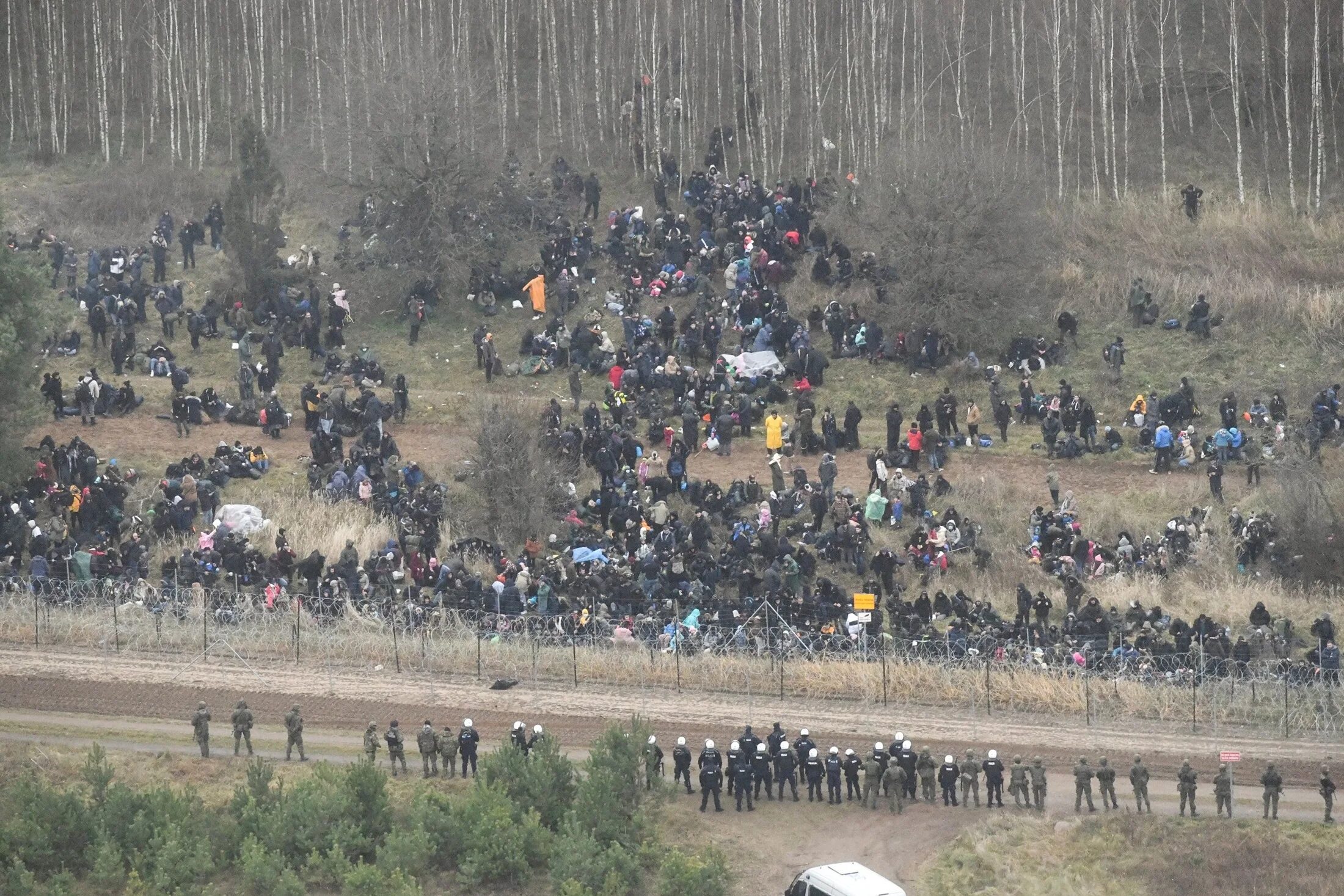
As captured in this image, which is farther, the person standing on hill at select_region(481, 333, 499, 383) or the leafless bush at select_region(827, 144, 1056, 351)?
the person standing on hill at select_region(481, 333, 499, 383)

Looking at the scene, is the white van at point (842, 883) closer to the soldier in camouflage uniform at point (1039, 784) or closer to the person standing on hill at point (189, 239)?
the soldier in camouflage uniform at point (1039, 784)

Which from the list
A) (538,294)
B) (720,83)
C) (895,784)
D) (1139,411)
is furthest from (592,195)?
→ (895,784)

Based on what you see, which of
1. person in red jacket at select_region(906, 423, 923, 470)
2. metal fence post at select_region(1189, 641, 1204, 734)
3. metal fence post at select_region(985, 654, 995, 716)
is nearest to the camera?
metal fence post at select_region(1189, 641, 1204, 734)

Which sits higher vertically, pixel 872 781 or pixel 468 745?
pixel 468 745

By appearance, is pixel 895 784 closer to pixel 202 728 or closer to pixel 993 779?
pixel 993 779

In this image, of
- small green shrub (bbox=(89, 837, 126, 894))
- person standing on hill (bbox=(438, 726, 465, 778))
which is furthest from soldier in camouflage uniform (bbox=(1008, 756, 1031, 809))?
small green shrub (bbox=(89, 837, 126, 894))

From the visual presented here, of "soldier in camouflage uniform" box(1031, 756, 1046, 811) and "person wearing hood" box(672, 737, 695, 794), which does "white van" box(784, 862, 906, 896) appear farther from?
"person wearing hood" box(672, 737, 695, 794)
